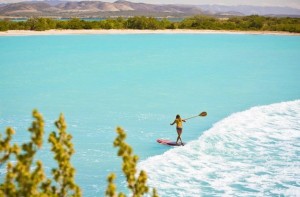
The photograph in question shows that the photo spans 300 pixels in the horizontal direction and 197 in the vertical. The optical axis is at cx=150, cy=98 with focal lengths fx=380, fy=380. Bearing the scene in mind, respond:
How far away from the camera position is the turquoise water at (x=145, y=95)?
994 centimetres

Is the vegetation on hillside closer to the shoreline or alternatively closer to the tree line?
the shoreline

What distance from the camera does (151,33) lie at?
5188 centimetres

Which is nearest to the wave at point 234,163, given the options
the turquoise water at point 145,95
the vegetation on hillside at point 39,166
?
the turquoise water at point 145,95

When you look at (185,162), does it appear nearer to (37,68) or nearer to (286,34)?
(37,68)

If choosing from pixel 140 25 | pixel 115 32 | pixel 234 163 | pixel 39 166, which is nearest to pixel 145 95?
pixel 234 163

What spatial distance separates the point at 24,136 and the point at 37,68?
568 inches

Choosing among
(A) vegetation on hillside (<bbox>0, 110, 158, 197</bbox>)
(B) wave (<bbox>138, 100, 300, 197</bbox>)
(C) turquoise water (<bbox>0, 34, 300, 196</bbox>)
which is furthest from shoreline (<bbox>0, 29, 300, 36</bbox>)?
(A) vegetation on hillside (<bbox>0, 110, 158, 197</bbox>)

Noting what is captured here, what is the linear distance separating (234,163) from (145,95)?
8.06 m

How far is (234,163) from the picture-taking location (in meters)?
10.2

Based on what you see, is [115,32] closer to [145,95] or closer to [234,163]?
[145,95]

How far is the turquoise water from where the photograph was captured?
9.94 metres

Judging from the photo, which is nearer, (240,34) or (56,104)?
(56,104)

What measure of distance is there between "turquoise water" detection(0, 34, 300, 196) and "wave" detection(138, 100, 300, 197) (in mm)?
50

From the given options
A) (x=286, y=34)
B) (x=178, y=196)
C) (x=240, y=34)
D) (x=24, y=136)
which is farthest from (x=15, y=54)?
(x=286, y=34)
